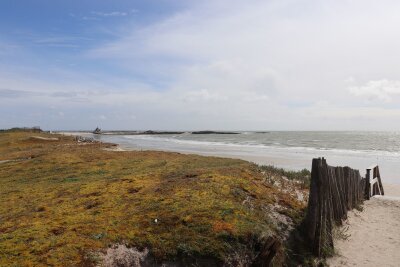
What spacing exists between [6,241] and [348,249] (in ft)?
25.2

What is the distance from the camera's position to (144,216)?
25.7ft

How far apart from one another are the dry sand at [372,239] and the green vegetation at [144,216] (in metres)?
1.50

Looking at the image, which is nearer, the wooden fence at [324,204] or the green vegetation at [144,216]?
the green vegetation at [144,216]

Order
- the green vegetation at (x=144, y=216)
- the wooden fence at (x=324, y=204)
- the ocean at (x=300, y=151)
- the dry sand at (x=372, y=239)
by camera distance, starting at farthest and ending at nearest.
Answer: the ocean at (x=300, y=151) < the wooden fence at (x=324, y=204) < the dry sand at (x=372, y=239) < the green vegetation at (x=144, y=216)

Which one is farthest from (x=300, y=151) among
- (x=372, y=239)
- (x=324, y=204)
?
(x=324, y=204)

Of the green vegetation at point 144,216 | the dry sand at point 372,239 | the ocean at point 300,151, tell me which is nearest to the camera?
the green vegetation at point 144,216

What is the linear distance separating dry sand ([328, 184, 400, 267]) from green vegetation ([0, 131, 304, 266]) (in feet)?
4.92

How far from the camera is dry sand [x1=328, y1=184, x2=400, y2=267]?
8.20 meters

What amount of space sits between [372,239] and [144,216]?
629 cm

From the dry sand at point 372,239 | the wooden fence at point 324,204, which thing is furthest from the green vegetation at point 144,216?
the dry sand at point 372,239

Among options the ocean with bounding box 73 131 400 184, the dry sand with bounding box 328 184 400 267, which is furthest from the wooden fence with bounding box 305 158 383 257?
the ocean with bounding box 73 131 400 184

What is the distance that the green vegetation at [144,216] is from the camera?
6.44 m

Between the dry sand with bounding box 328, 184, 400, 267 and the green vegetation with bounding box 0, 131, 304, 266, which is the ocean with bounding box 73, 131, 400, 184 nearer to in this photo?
the dry sand with bounding box 328, 184, 400, 267

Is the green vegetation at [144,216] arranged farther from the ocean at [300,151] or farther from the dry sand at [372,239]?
the ocean at [300,151]
